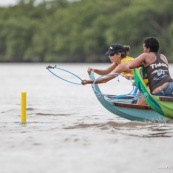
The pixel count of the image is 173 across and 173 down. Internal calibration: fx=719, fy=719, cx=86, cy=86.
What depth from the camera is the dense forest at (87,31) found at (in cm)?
10381

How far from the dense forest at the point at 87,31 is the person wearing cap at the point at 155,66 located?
83.5 meters

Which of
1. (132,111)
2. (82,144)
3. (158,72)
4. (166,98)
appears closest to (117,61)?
(132,111)

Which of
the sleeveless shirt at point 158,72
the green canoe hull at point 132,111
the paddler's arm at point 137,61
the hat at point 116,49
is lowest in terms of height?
the green canoe hull at point 132,111

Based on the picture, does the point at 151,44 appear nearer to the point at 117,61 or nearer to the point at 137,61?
the point at 137,61

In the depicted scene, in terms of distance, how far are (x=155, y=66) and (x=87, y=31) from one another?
101811 mm

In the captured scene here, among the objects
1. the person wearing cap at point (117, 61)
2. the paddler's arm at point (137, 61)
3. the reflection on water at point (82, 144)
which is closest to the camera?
the reflection on water at point (82, 144)

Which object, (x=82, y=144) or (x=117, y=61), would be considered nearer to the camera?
(x=82, y=144)

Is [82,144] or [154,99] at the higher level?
[154,99]

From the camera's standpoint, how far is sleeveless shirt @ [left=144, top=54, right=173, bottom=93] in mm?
13984

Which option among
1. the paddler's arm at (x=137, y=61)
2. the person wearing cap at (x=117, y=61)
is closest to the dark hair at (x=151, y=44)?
the paddler's arm at (x=137, y=61)

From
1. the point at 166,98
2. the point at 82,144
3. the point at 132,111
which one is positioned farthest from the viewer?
the point at 132,111

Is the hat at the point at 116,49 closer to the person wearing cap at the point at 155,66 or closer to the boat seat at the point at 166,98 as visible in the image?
the person wearing cap at the point at 155,66

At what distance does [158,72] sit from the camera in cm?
1398

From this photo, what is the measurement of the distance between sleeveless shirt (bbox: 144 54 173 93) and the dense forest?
8348 cm
